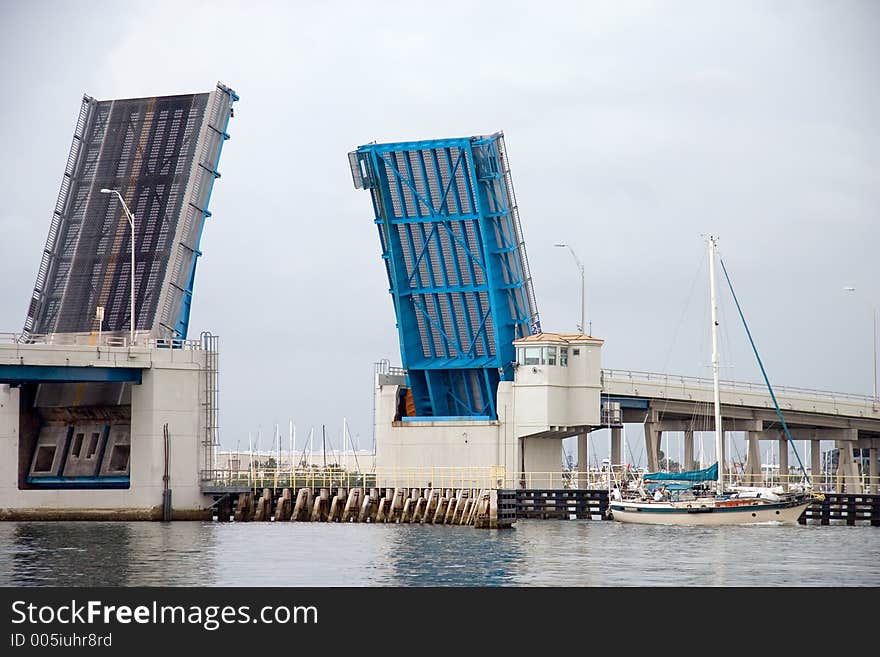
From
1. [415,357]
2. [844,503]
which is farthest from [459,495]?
[844,503]

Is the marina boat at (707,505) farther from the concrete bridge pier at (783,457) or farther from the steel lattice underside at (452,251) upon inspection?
the concrete bridge pier at (783,457)

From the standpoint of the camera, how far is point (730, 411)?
69.5m

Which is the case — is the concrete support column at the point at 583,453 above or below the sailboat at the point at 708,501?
above

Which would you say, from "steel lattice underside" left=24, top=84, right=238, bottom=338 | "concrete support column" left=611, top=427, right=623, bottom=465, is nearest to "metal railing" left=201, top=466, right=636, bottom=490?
"concrete support column" left=611, top=427, right=623, bottom=465

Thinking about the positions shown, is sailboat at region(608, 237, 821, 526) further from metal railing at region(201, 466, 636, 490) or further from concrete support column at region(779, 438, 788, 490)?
concrete support column at region(779, 438, 788, 490)

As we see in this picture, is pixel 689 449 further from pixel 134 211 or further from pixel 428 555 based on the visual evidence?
pixel 428 555

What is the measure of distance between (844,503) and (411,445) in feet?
49.8

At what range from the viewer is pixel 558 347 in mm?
60688

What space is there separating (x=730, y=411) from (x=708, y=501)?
1382cm

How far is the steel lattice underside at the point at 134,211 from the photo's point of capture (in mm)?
53844

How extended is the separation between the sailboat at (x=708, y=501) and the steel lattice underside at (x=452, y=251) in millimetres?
6138

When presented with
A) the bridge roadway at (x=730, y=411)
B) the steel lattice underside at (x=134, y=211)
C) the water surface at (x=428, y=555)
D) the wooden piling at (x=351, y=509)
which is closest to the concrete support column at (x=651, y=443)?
the bridge roadway at (x=730, y=411)
